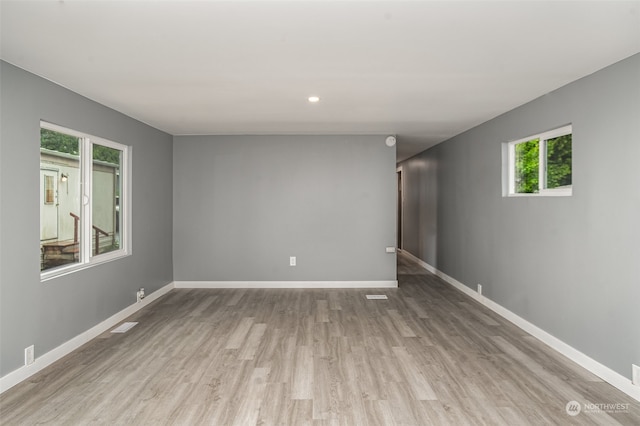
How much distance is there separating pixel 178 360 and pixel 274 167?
130 inches

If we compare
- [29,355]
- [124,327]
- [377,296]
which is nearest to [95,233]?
[124,327]

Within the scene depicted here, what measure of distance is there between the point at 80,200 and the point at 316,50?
272cm

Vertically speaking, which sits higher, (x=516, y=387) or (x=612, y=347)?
(x=612, y=347)

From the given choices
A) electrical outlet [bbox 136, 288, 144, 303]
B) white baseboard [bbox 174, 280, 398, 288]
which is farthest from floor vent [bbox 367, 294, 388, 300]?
electrical outlet [bbox 136, 288, 144, 303]

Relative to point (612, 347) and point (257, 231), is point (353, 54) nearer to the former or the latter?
point (612, 347)

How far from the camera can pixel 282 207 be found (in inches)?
233

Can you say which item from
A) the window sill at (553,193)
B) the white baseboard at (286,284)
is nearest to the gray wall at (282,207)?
→ the white baseboard at (286,284)

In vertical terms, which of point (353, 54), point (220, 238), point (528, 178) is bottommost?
point (220, 238)

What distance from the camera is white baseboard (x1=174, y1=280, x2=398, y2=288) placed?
19.4 ft

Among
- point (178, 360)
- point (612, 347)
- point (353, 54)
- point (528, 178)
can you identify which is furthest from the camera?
point (528, 178)

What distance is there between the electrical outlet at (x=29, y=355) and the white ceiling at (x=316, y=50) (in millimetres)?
2062

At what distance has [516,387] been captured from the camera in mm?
2754

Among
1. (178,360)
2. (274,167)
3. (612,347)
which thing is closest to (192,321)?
(178,360)

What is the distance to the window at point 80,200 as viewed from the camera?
3258 mm
